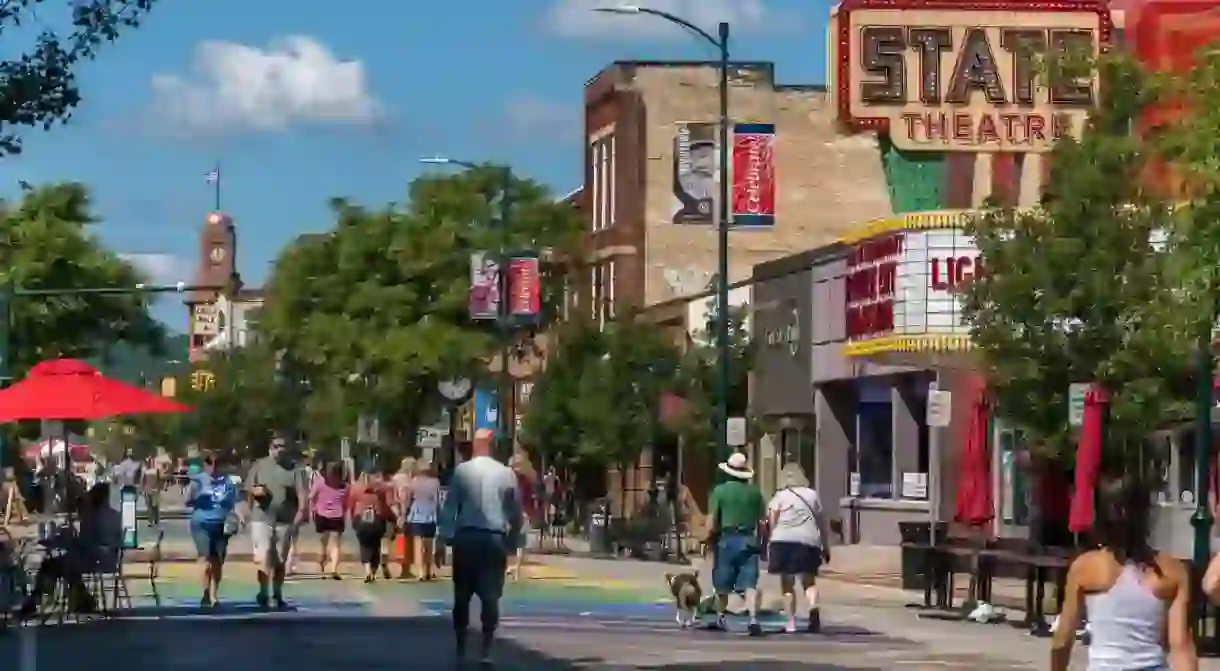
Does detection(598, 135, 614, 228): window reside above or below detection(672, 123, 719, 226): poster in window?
above

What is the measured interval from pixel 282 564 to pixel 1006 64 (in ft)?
37.0

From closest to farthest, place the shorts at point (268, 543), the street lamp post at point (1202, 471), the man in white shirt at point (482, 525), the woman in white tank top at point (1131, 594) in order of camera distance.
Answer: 1. the woman in white tank top at point (1131, 594)
2. the man in white shirt at point (482, 525)
3. the street lamp post at point (1202, 471)
4. the shorts at point (268, 543)

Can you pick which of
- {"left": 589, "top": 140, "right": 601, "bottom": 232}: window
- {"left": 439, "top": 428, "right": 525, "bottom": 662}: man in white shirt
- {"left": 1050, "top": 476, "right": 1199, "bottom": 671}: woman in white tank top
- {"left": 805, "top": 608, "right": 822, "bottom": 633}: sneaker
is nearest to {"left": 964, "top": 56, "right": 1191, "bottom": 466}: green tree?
{"left": 805, "top": 608, "right": 822, "bottom": 633}: sneaker

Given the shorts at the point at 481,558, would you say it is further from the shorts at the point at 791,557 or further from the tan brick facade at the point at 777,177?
the tan brick facade at the point at 777,177

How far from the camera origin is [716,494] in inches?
985

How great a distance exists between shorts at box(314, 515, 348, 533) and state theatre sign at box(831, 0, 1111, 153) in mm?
8289

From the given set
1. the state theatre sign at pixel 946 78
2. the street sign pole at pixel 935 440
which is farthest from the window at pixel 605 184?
the state theatre sign at pixel 946 78

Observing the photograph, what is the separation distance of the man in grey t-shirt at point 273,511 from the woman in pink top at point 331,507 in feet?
15.0

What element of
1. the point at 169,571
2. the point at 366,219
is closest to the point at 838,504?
the point at 169,571

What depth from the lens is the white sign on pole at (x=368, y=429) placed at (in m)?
67.9

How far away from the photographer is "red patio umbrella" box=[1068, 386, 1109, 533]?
24.7 metres

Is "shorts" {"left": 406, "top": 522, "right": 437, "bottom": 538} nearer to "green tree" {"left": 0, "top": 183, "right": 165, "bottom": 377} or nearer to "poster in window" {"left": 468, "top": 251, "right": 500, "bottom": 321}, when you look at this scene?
"poster in window" {"left": 468, "top": 251, "right": 500, "bottom": 321}

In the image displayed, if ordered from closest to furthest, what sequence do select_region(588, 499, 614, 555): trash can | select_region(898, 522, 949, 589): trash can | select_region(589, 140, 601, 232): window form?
1. select_region(898, 522, 949, 589): trash can
2. select_region(588, 499, 614, 555): trash can
3. select_region(589, 140, 601, 232): window

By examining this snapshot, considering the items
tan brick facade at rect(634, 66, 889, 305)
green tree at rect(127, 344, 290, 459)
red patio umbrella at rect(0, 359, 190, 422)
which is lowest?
red patio umbrella at rect(0, 359, 190, 422)
